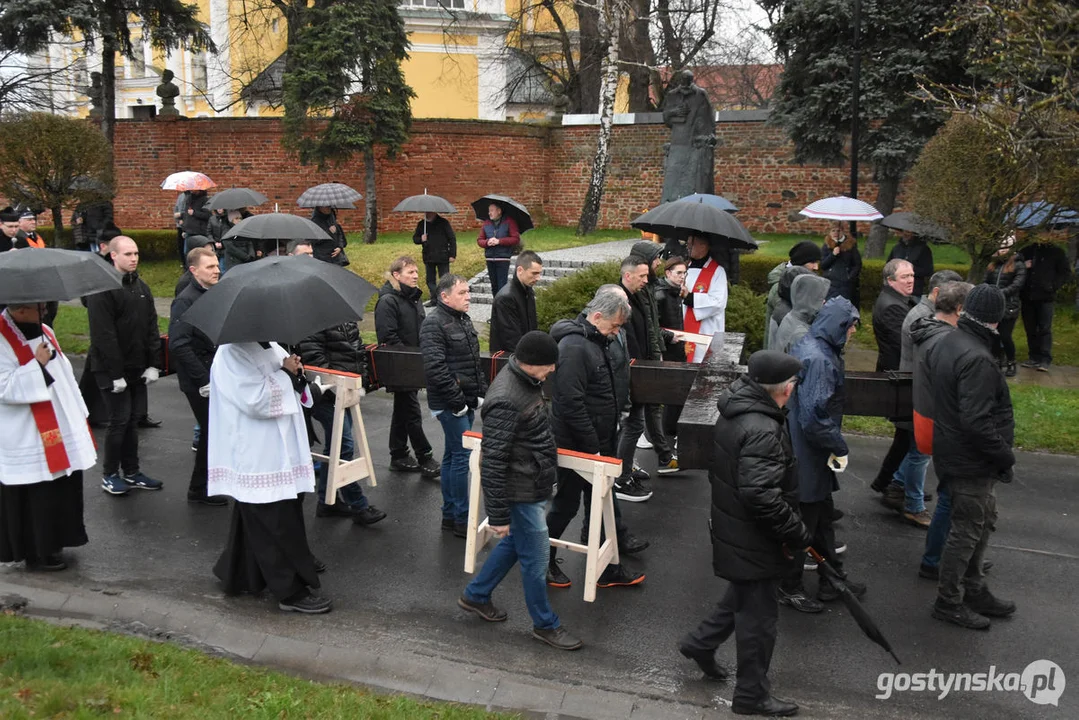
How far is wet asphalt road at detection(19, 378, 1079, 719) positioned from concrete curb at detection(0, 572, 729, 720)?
0.40 ft

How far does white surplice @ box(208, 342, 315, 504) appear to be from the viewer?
17.0 ft

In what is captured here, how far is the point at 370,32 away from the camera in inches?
837

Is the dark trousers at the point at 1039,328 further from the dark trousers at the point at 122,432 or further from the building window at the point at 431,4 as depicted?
the building window at the point at 431,4

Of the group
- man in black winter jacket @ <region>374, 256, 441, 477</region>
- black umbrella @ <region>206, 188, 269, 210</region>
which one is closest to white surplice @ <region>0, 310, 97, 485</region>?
man in black winter jacket @ <region>374, 256, 441, 477</region>

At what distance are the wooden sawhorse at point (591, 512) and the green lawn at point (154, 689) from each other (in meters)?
1.18

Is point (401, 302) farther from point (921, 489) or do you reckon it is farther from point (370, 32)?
point (370, 32)

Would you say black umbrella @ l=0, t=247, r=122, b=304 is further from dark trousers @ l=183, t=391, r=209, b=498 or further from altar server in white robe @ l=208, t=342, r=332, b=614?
dark trousers @ l=183, t=391, r=209, b=498

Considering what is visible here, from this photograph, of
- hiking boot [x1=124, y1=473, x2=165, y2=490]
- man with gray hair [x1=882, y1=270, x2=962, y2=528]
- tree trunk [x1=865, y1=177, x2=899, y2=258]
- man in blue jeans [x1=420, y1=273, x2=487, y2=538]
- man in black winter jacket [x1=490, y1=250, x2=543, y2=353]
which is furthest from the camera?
tree trunk [x1=865, y1=177, x2=899, y2=258]

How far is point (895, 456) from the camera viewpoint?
23.4ft

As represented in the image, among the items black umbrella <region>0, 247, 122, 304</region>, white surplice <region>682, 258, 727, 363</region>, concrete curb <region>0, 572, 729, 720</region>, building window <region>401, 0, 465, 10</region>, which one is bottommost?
concrete curb <region>0, 572, 729, 720</region>

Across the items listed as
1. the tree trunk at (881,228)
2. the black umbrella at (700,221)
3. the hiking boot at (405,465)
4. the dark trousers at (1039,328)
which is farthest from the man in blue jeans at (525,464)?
the tree trunk at (881,228)

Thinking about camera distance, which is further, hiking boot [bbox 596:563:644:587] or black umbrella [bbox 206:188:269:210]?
black umbrella [bbox 206:188:269:210]

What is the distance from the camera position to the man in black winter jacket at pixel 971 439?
509 cm
